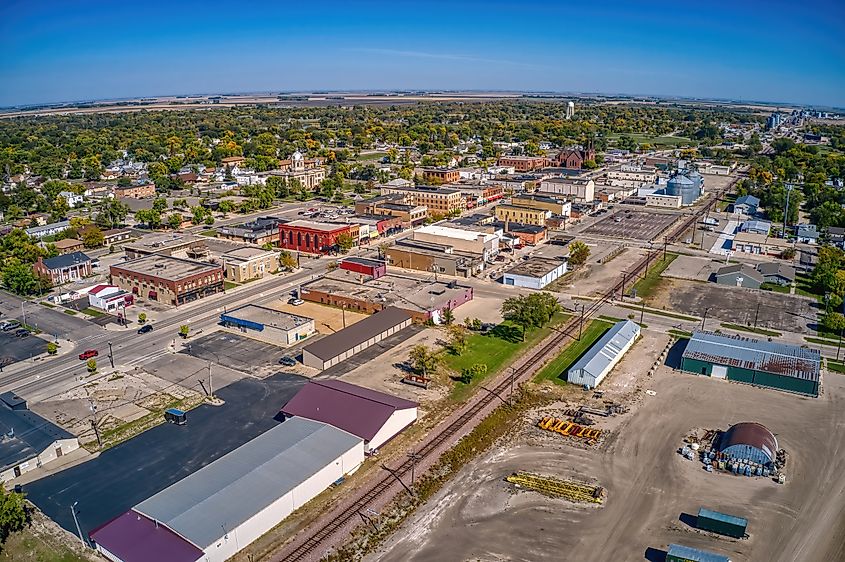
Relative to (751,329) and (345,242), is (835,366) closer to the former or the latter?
(751,329)

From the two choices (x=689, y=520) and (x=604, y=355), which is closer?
(x=689, y=520)

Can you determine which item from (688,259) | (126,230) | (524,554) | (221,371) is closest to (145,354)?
(221,371)

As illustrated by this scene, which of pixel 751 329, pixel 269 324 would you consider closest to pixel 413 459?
pixel 269 324

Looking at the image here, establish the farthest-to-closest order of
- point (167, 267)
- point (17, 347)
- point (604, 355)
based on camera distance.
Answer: point (167, 267) < point (17, 347) < point (604, 355)

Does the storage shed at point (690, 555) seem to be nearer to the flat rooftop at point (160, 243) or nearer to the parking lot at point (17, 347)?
the parking lot at point (17, 347)

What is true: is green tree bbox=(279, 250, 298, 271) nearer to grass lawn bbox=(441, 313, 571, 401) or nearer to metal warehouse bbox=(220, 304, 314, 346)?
metal warehouse bbox=(220, 304, 314, 346)

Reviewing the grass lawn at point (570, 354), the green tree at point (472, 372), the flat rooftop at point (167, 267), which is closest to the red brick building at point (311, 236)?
the flat rooftop at point (167, 267)
